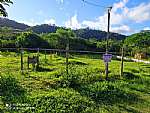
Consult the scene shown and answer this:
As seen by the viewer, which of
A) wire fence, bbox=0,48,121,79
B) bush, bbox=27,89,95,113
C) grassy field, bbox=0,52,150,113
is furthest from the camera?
wire fence, bbox=0,48,121,79

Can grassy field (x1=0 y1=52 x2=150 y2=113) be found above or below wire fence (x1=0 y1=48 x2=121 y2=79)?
below

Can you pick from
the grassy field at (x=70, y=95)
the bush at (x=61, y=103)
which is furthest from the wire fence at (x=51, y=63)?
the bush at (x=61, y=103)

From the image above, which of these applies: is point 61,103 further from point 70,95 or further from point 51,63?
point 51,63

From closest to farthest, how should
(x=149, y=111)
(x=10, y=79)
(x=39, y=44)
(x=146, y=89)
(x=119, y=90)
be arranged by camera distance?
(x=149, y=111) < (x=10, y=79) < (x=119, y=90) < (x=146, y=89) < (x=39, y=44)

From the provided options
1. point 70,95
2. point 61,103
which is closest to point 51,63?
point 70,95

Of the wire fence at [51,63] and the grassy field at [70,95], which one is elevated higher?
the wire fence at [51,63]

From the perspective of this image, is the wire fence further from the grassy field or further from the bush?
the bush

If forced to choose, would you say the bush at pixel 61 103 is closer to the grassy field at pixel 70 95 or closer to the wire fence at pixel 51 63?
the grassy field at pixel 70 95

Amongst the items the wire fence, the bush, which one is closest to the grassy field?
the bush

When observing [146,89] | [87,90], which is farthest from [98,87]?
[146,89]

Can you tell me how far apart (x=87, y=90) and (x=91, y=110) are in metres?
3.26

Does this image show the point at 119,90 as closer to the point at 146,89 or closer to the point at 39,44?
the point at 146,89

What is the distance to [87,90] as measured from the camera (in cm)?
1523

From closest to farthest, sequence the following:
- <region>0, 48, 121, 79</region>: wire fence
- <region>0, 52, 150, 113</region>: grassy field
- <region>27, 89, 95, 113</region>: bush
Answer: <region>27, 89, 95, 113</region>: bush < <region>0, 52, 150, 113</region>: grassy field < <region>0, 48, 121, 79</region>: wire fence
